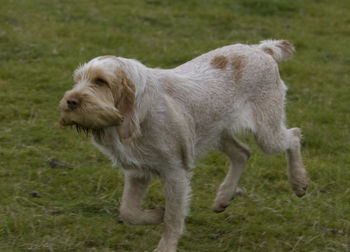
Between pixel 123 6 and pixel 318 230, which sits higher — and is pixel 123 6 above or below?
above

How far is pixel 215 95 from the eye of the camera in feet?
17.6

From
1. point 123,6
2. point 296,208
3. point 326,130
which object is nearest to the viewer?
point 296,208

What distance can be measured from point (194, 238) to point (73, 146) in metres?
2.05

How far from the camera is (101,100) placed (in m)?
4.32

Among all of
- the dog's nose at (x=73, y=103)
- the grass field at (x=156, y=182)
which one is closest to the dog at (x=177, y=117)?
the dog's nose at (x=73, y=103)

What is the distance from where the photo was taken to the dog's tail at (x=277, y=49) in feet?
20.0

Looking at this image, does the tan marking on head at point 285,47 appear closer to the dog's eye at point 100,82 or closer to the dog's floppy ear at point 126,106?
the dog's floppy ear at point 126,106

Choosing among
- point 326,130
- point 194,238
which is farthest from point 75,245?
A: point 326,130

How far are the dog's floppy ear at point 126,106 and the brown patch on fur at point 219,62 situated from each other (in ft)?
3.94

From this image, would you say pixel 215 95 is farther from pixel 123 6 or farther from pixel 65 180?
pixel 123 6

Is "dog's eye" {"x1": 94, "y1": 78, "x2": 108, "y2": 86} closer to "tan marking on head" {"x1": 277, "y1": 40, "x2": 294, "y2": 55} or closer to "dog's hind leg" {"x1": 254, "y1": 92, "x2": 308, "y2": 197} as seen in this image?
"dog's hind leg" {"x1": 254, "y1": 92, "x2": 308, "y2": 197}

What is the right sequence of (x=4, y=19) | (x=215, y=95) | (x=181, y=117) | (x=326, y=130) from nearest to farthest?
(x=181, y=117), (x=215, y=95), (x=326, y=130), (x=4, y=19)

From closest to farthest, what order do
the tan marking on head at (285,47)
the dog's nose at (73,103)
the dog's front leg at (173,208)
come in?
the dog's nose at (73,103) → the dog's front leg at (173,208) → the tan marking on head at (285,47)

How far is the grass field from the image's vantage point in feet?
17.8
